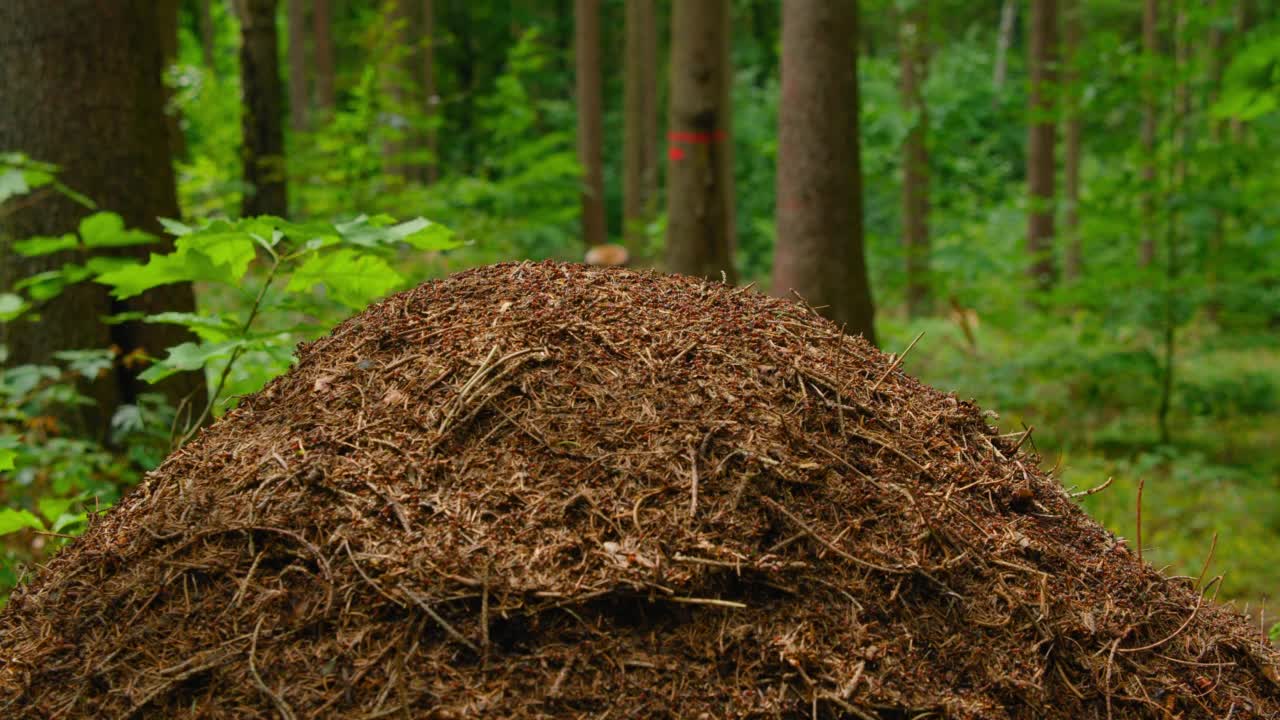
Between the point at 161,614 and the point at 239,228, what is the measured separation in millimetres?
1294

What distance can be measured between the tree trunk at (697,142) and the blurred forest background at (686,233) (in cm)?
2

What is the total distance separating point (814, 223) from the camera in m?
6.61

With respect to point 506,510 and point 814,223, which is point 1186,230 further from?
point 506,510

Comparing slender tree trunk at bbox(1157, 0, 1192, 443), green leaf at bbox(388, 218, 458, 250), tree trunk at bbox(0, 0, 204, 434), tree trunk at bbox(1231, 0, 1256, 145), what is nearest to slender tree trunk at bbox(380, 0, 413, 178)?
tree trunk at bbox(0, 0, 204, 434)

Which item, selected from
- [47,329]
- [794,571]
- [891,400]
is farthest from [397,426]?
[47,329]

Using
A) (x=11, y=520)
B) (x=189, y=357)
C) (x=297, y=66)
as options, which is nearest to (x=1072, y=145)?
(x=297, y=66)

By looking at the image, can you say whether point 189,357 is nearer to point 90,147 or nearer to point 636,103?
point 90,147

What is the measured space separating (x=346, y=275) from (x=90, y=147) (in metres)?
2.29

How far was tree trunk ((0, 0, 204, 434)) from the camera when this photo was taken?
13.9 feet

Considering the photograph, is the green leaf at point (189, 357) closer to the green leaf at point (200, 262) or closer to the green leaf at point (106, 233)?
the green leaf at point (200, 262)

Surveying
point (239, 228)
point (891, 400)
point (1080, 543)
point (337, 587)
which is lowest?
point (1080, 543)

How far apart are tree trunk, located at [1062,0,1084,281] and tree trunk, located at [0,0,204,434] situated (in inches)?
261

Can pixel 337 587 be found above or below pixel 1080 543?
above

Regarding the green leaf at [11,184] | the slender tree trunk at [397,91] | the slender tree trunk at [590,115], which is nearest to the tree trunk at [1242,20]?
the slender tree trunk at [590,115]
